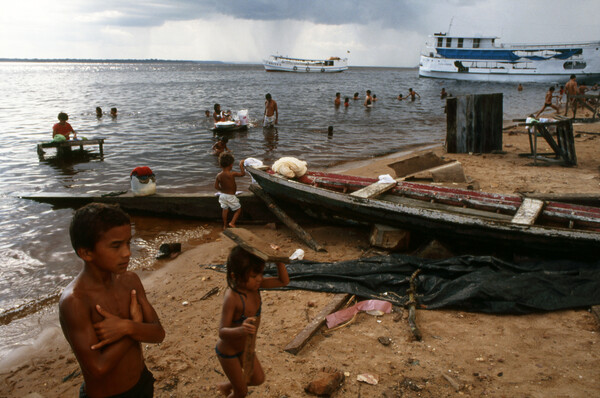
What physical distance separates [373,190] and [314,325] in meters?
2.61

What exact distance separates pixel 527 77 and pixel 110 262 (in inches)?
2080

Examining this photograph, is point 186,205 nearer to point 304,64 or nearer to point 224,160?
point 224,160

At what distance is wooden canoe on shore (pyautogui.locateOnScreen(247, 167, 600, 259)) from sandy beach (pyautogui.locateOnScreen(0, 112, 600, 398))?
874mm

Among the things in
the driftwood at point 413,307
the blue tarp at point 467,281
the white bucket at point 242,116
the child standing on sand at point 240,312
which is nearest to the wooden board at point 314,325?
the blue tarp at point 467,281

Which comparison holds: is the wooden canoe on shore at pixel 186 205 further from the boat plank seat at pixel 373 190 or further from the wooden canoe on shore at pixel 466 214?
the boat plank seat at pixel 373 190

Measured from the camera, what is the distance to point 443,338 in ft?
11.6

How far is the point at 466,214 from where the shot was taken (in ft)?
16.4

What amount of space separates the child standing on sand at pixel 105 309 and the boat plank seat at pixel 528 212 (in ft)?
13.3

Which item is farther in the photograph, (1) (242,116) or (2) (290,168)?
(1) (242,116)

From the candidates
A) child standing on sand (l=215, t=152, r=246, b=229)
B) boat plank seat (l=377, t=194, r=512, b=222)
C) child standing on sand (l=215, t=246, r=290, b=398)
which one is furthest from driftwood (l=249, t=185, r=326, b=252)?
child standing on sand (l=215, t=246, r=290, b=398)

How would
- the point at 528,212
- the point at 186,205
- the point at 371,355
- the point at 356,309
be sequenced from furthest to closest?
the point at 186,205 < the point at 528,212 < the point at 356,309 < the point at 371,355

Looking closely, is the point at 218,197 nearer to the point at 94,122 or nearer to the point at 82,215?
the point at 82,215

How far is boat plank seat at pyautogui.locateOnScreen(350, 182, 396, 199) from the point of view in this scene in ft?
18.4

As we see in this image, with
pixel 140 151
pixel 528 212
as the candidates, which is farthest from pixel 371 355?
pixel 140 151
